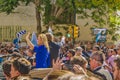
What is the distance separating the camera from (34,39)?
47.9ft

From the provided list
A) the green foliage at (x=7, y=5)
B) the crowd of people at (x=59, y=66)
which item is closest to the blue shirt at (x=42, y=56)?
the crowd of people at (x=59, y=66)

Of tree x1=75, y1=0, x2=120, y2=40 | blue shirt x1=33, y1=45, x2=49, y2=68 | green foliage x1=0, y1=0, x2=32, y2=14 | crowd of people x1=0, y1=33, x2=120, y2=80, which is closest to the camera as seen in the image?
crowd of people x1=0, y1=33, x2=120, y2=80

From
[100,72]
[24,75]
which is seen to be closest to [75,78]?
[24,75]

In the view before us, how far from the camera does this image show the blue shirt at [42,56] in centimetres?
1014

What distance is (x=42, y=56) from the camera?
1018cm

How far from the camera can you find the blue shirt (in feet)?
33.3

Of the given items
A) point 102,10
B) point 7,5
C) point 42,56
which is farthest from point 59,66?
point 102,10

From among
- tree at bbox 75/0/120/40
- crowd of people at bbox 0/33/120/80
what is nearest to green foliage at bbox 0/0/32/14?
tree at bbox 75/0/120/40

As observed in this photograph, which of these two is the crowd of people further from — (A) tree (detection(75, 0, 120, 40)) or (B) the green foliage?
(B) the green foliage

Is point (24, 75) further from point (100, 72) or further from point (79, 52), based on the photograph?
point (79, 52)

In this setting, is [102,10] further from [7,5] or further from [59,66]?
[59,66]

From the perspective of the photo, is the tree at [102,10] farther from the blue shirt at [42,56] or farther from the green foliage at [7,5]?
the blue shirt at [42,56]

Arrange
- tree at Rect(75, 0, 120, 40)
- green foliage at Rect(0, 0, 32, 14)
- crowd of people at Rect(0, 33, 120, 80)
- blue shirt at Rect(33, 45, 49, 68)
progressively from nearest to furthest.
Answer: crowd of people at Rect(0, 33, 120, 80) → blue shirt at Rect(33, 45, 49, 68) → tree at Rect(75, 0, 120, 40) → green foliage at Rect(0, 0, 32, 14)

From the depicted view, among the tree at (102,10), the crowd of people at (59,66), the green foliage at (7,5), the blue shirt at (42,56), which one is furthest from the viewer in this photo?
the green foliage at (7,5)
